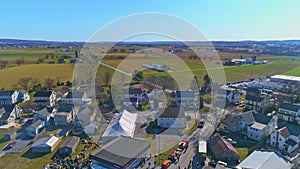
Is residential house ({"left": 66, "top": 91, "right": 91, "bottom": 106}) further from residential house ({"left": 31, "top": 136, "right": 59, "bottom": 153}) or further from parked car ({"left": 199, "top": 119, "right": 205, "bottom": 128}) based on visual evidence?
parked car ({"left": 199, "top": 119, "right": 205, "bottom": 128})

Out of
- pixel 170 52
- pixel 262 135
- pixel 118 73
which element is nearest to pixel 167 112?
pixel 262 135

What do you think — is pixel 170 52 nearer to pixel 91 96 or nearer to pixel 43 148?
pixel 91 96

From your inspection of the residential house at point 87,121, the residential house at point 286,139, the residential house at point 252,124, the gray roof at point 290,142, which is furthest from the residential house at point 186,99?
the gray roof at point 290,142

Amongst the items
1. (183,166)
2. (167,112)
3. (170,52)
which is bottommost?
(183,166)

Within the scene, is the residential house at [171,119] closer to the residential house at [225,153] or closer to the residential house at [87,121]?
the residential house at [225,153]

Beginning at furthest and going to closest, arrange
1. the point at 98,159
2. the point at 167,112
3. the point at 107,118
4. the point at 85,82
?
the point at 85,82
the point at 107,118
the point at 167,112
the point at 98,159

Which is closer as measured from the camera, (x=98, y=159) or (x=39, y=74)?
(x=98, y=159)

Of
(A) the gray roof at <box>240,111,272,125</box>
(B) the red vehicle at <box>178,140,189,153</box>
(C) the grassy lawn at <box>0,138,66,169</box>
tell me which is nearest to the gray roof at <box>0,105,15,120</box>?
(C) the grassy lawn at <box>0,138,66,169</box>

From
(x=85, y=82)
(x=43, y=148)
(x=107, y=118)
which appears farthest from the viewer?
(x=85, y=82)
